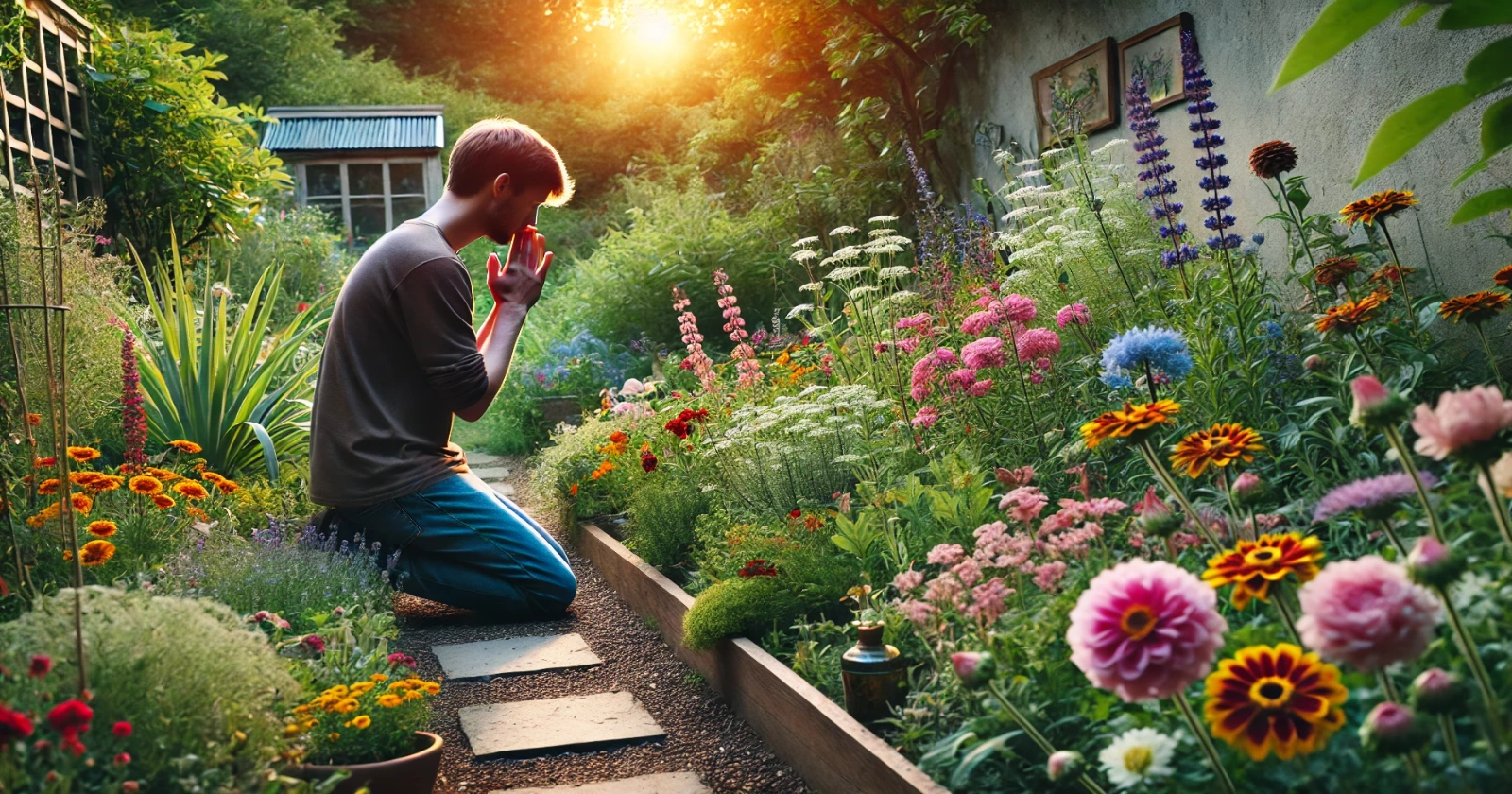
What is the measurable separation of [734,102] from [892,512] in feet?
23.6

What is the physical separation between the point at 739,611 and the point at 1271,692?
173 centimetres

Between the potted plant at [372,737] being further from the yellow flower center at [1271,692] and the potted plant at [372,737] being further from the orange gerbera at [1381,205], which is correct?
the orange gerbera at [1381,205]

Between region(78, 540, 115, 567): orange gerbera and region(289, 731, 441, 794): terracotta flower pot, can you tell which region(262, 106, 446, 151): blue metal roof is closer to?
region(78, 540, 115, 567): orange gerbera

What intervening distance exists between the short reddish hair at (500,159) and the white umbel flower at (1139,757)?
260cm

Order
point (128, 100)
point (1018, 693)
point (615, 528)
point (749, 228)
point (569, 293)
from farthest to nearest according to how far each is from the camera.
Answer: point (569, 293) < point (749, 228) < point (128, 100) < point (615, 528) < point (1018, 693)

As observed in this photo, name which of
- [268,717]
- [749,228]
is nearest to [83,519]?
[268,717]

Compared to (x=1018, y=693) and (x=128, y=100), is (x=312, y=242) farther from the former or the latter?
(x=1018, y=693)

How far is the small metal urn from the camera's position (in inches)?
86.8

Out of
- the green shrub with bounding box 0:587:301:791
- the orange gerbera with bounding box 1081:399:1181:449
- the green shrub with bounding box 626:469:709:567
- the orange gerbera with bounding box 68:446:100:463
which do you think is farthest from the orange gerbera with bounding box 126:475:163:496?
the orange gerbera with bounding box 1081:399:1181:449

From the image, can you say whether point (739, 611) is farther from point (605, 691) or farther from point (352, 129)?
point (352, 129)

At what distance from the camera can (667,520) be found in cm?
378

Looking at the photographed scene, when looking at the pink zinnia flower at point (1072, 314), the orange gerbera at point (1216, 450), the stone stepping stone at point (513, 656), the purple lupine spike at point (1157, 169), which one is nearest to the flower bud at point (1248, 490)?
the orange gerbera at point (1216, 450)

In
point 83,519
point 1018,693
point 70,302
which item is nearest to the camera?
point 1018,693

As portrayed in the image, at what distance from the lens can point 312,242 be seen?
33.2 feet
